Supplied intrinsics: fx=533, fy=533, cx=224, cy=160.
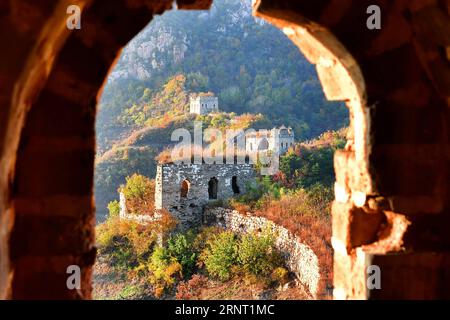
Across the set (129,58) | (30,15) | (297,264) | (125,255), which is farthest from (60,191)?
(129,58)

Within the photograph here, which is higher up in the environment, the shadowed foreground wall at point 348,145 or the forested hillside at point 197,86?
the forested hillside at point 197,86

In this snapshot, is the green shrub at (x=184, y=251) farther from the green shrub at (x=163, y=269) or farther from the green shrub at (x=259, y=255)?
the green shrub at (x=259, y=255)

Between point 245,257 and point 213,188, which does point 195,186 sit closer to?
point 213,188

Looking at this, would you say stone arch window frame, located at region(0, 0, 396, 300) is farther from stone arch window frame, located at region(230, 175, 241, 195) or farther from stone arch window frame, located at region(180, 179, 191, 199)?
stone arch window frame, located at region(230, 175, 241, 195)

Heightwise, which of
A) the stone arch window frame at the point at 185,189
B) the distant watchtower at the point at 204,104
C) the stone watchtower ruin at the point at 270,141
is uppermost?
the distant watchtower at the point at 204,104

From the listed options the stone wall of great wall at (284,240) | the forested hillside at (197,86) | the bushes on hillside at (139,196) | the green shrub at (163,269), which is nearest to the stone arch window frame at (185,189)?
the stone wall of great wall at (284,240)

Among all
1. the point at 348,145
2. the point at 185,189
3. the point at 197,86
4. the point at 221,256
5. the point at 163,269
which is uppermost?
the point at 197,86

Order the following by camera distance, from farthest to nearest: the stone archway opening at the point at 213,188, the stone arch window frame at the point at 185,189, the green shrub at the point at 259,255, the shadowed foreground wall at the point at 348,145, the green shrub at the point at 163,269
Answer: the stone archway opening at the point at 213,188, the stone arch window frame at the point at 185,189, the green shrub at the point at 163,269, the green shrub at the point at 259,255, the shadowed foreground wall at the point at 348,145

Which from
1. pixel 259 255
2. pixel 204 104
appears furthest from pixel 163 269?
pixel 204 104
